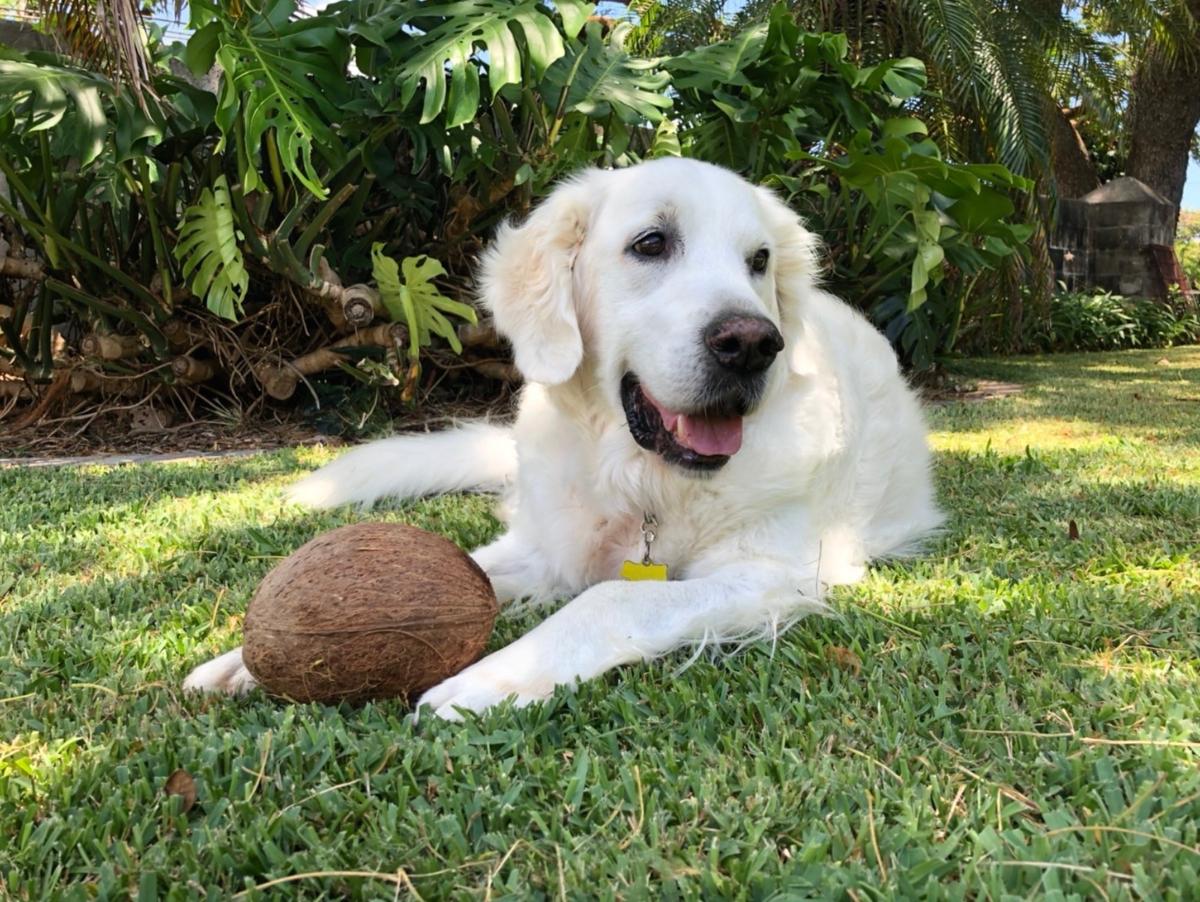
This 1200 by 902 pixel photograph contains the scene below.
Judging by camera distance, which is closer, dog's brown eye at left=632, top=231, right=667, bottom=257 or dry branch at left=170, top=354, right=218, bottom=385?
dog's brown eye at left=632, top=231, right=667, bottom=257

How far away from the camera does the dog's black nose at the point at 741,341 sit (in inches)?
81.2

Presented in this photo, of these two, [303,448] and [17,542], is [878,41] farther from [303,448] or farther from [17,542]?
[17,542]

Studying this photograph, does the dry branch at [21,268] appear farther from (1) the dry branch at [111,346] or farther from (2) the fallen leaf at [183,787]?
(2) the fallen leaf at [183,787]

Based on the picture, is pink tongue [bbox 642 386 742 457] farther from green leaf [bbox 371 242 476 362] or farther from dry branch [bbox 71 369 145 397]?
dry branch [bbox 71 369 145 397]

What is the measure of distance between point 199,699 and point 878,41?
869cm

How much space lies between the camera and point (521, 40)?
4441 mm

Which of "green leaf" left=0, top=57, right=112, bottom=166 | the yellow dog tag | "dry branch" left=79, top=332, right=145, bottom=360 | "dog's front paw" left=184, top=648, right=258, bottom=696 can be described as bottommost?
"dry branch" left=79, top=332, right=145, bottom=360

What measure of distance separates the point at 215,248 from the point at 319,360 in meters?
1.02

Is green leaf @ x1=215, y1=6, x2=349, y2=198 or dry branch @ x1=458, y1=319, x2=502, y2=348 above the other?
green leaf @ x1=215, y1=6, x2=349, y2=198

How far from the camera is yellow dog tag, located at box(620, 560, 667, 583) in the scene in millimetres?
2254

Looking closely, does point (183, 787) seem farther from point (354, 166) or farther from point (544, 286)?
point (354, 166)

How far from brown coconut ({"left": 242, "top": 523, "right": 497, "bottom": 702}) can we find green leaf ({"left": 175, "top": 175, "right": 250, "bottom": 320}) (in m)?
3.28

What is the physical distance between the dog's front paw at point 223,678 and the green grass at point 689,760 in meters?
0.04

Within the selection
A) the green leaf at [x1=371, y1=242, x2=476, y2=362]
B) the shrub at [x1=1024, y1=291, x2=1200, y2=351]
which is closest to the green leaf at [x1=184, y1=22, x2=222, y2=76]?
the green leaf at [x1=371, y1=242, x2=476, y2=362]
